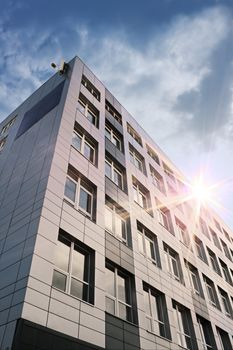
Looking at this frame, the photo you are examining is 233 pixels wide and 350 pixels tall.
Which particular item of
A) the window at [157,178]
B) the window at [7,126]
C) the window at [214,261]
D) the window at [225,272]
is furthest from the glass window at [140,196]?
the window at [225,272]

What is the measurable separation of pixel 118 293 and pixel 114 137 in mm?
11904

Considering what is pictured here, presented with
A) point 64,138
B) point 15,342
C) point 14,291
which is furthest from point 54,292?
point 64,138

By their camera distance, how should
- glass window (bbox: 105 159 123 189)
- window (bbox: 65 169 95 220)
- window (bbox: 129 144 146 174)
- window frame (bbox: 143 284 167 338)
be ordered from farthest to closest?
window (bbox: 129 144 146 174) < glass window (bbox: 105 159 123 189) < window frame (bbox: 143 284 167 338) < window (bbox: 65 169 95 220)

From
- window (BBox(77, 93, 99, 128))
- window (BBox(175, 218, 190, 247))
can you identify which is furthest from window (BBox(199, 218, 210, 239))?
window (BBox(77, 93, 99, 128))

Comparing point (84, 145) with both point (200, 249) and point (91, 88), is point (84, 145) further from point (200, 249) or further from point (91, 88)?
point (200, 249)

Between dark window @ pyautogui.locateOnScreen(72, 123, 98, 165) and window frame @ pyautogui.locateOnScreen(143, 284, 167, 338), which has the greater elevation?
→ dark window @ pyautogui.locateOnScreen(72, 123, 98, 165)

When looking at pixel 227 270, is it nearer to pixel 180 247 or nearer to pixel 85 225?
pixel 180 247

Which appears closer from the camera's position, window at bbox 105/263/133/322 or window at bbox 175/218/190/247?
window at bbox 105/263/133/322

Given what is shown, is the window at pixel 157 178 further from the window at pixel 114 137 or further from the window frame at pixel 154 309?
the window frame at pixel 154 309

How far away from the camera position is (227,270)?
28312 mm

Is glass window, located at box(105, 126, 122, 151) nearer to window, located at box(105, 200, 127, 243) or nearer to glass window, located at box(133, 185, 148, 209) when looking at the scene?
glass window, located at box(133, 185, 148, 209)

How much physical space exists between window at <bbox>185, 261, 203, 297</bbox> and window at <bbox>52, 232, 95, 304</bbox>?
1048cm

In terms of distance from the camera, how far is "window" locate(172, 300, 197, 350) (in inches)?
602

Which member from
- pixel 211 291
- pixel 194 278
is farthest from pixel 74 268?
pixel 211 291
